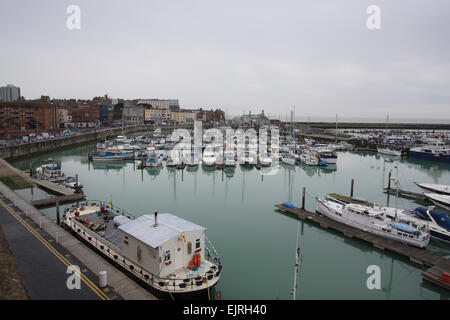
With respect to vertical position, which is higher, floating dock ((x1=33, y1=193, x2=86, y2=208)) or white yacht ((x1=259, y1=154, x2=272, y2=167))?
white yacht ((x1=259, y1=154, x2=272, y2=167))

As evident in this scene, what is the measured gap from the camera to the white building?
510 inches

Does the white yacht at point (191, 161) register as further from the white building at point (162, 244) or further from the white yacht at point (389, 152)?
the white yacht at point (389, 152)

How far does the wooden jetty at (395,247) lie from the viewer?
16.3 metres

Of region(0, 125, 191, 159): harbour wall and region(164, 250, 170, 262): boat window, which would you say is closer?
region(164, 250, 170, 262): boat window

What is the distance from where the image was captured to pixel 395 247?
64.9 ft

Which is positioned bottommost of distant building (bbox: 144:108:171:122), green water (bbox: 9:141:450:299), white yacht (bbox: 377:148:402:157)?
green water (bbox: 9:141:450:299)

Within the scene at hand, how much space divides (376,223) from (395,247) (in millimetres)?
2558

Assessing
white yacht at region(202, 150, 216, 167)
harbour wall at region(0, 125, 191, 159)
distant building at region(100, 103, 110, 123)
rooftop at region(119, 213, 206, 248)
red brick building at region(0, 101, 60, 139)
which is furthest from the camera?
distant building at region(100, 103, 110, 123)

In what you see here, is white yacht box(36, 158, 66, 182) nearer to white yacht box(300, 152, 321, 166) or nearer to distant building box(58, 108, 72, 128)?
white yacht box(300, 152, 321, 166)

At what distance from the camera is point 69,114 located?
416ft

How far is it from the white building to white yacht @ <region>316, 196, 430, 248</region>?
14.8 meters

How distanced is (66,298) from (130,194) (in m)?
25.0

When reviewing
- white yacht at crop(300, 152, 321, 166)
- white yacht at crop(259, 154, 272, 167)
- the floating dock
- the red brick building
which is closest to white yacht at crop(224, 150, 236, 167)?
white yacht at crop(259, 154, 272, 167)

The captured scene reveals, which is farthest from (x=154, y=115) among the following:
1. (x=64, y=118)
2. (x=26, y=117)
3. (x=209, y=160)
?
(x=209, y=160)
